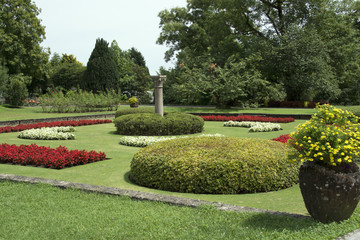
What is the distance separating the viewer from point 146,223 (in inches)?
163

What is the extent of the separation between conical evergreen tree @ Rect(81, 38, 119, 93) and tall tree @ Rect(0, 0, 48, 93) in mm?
6767

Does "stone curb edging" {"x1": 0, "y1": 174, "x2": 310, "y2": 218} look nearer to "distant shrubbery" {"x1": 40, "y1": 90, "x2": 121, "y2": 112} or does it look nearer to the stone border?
the stone border

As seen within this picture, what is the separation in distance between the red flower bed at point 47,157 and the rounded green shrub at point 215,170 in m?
2.40

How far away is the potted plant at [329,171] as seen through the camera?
3939mm

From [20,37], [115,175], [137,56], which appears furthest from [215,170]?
[137,56]

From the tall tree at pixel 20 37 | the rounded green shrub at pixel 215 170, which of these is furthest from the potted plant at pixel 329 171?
the tall tree at pixel 20 37

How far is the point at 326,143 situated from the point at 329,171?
333 millimetres

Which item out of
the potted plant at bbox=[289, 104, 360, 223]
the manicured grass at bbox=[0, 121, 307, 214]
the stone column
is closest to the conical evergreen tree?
the stone column

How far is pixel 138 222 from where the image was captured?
4176 millimetres

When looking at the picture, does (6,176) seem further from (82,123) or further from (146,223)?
(82,123)

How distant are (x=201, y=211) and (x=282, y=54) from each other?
1039 inches

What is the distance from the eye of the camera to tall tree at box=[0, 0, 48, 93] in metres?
35.5

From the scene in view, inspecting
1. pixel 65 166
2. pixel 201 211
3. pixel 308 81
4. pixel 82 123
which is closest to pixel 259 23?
pixel 308 81

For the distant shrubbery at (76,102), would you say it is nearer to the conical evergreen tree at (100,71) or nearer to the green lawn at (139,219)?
the conical evergreen tree at (100,71)
